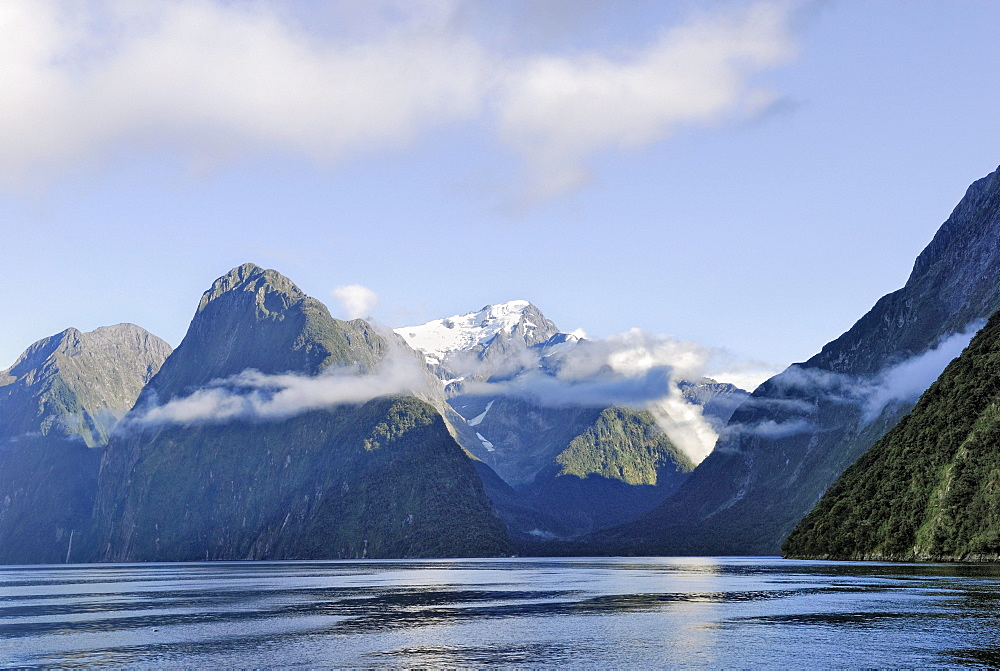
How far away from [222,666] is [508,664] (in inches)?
1108

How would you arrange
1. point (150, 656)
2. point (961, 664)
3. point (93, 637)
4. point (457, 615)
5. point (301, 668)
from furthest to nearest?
point (457, 615) < point (93, 637) < point (150, 656) < point (301, 668) < point (961, 664)

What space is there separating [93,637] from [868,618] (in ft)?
325

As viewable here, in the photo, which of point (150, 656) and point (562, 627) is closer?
point (150, 656)

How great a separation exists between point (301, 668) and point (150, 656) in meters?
22.0

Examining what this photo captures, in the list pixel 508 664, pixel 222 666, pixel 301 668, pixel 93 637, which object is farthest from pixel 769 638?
pixel 93 637

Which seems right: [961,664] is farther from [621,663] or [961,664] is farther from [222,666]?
[222,666]

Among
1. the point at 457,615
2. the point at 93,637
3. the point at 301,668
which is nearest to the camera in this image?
the point at 301,668

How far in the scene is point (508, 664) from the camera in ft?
308

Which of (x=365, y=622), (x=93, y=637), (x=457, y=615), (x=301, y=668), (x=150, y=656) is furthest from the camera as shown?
(x=457, y=615)

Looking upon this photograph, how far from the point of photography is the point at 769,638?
111500 mm

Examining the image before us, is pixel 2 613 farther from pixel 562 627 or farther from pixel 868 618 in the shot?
pixel 868 618

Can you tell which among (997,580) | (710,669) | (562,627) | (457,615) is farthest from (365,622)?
(997,580)

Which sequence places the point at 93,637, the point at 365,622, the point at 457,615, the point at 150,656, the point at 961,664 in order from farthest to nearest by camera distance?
the point at 457,615, the point at 365,622, the point at 93,637, the point at 150,656, the point at 961,664

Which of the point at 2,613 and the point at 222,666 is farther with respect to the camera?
the point at 2,613
